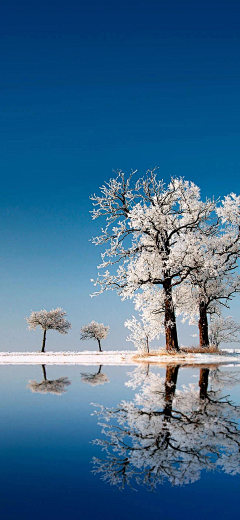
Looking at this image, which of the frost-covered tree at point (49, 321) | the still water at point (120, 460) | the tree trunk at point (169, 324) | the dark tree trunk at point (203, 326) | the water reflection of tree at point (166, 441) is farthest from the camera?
the frost-covered tree at point (49, 321)

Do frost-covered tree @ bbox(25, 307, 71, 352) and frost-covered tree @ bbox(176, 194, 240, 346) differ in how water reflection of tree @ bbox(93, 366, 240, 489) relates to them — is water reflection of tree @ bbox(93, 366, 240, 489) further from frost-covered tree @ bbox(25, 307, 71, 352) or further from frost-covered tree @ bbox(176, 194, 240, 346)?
frost-covered tree @ bbox(25, 307, 71, 352)

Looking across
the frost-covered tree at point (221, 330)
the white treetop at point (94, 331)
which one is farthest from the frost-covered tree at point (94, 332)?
the frost-covered tree at point (221, 330)

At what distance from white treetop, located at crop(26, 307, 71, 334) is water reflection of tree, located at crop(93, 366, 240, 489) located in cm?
4719

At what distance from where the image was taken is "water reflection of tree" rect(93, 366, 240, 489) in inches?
116

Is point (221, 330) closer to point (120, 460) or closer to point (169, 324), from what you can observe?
point (169, 324)

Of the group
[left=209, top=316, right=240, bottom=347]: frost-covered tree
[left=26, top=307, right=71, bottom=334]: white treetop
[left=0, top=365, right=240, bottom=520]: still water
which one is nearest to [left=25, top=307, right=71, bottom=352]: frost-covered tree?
[left=26, top=307, right=71, bottom=334]: white treetop

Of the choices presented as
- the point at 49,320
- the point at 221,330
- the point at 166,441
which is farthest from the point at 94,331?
the point at 166,441

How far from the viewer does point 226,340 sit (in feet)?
103

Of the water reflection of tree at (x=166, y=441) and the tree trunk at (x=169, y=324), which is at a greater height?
the tree trunk at (x=169, y=324)

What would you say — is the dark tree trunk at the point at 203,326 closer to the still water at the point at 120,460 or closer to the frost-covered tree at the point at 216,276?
the frost-covered tree at the point at 216,276

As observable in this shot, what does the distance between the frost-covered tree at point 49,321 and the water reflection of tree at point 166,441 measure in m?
47.2

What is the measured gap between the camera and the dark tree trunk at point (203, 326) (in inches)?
1016

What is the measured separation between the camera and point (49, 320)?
51562mm

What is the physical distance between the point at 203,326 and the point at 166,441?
76.5ft
